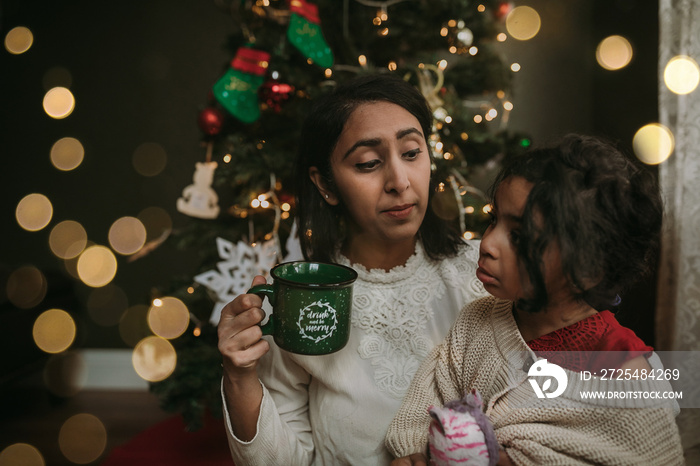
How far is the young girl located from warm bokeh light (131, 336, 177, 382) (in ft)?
5.32

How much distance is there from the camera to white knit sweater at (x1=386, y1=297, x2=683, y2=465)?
2.30ft

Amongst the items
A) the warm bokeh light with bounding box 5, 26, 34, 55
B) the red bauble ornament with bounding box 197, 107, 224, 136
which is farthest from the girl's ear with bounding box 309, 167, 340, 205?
the warm bokeh light with bounding box 5, 26, 34, 55

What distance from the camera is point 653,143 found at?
78.7 inches

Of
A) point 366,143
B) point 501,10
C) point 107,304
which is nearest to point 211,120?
point 366,143

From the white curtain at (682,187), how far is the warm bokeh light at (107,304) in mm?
2695

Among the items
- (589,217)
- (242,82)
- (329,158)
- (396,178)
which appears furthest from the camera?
(242,82)

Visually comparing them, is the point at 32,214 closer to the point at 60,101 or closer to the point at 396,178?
the point at 60,101

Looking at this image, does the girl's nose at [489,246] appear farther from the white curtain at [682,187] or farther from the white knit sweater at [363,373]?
the white curtain at [682,187]

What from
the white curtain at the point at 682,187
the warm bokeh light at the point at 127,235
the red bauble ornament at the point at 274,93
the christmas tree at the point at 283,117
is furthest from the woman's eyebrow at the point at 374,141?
the warm bokeh light at the point at 127,235

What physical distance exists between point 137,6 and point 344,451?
259 cm

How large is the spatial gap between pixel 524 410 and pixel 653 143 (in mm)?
1733

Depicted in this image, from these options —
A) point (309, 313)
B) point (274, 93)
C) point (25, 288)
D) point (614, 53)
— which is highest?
point (614, 53)

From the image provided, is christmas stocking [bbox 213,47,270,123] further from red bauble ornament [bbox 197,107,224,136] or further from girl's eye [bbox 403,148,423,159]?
girl's eye [bbox 403,148,423,159]

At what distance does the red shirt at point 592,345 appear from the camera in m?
0.75
